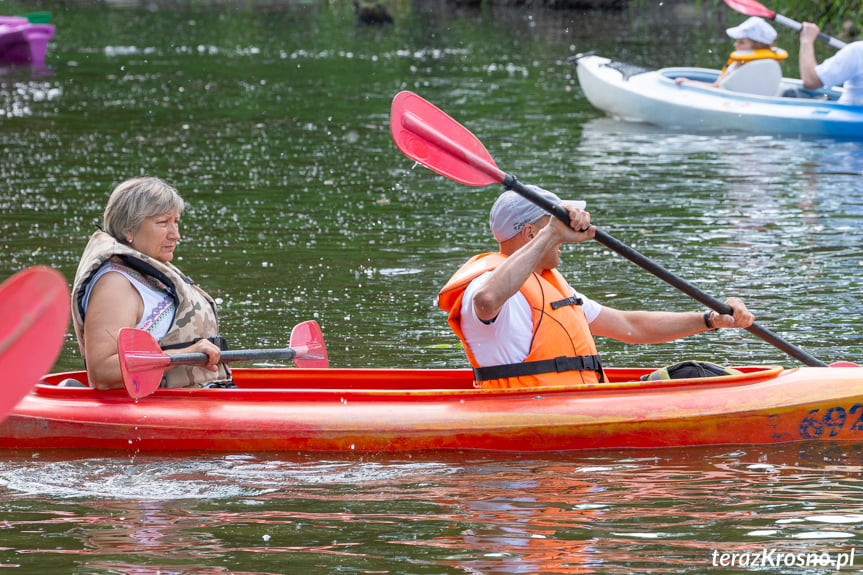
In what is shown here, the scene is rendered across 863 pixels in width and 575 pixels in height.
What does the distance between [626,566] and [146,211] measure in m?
2.12

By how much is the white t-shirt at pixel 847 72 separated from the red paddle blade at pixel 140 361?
8.31 m

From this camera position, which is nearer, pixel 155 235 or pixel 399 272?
pixel 155 235

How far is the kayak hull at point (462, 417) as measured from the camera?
4.43 m

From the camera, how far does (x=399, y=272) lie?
7.31 meters

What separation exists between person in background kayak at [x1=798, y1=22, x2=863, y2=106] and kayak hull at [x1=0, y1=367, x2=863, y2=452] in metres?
7.18

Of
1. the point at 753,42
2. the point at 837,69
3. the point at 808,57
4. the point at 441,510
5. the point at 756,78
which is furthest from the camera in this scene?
the point at 756,78

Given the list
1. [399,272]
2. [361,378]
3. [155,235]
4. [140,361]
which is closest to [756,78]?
[399,272]

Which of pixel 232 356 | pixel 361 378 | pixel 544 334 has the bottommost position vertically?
pixel 361 378

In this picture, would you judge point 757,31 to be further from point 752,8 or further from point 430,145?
point 430,145

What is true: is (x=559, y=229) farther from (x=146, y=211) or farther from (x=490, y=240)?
(x=490, y=240)

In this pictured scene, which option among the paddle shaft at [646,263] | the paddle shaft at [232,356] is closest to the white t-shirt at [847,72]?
the paddle shaft at [646,263]

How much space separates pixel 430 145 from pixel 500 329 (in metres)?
0.90

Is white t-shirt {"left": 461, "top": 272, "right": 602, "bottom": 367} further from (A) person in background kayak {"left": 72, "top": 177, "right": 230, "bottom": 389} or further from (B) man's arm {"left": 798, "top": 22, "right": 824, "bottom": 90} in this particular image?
(B) man's arm {"left": 798, "top": 22, "right": 824, "bottom": 90}

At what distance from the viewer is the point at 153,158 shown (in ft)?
37.3
